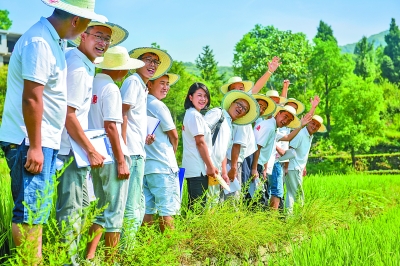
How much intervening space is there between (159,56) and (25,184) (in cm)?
216

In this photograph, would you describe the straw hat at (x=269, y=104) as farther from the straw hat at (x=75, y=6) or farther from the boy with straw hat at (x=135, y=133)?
the straw hat at (x=75, y=6)

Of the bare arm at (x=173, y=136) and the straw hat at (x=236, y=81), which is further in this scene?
the straw hat at (x=236, y=81)

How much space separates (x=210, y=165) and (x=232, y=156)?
0.87 m

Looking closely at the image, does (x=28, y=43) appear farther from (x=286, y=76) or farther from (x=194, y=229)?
(x=286, y=76)

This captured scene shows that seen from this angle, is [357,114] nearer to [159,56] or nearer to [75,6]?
[159,56]

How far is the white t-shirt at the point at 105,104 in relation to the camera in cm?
335

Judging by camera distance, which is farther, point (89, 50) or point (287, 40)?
point (287, 40)

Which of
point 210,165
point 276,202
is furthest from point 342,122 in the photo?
point 210,165

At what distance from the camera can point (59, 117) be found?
8.81 ft

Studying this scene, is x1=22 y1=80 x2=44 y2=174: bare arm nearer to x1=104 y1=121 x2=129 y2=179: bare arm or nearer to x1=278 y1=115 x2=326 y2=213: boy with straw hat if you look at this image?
x1=104 y1=121 x2=129 y2=179: bare arm

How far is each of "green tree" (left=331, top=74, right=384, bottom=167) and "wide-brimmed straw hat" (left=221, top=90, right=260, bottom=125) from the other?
21032 millimetres

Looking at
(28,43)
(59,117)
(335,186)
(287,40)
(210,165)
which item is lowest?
(335,186)

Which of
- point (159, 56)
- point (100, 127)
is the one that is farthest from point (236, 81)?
point (100, 127)

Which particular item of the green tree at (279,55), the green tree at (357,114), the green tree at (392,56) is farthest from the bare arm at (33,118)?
the green tree at (392,56)
